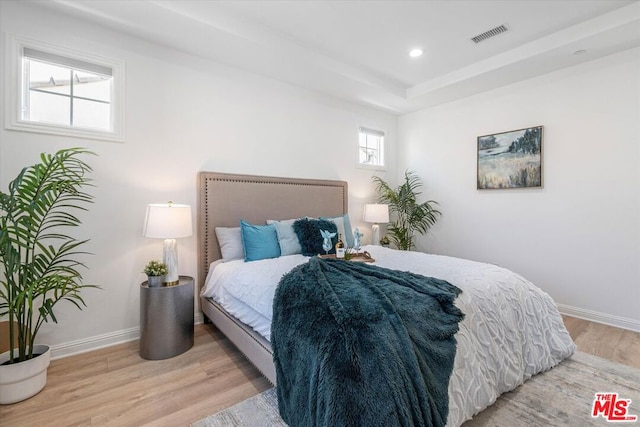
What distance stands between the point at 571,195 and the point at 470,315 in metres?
2.63

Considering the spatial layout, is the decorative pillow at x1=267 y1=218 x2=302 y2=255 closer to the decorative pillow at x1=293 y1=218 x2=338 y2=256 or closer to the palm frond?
the decorative pillow at x1=293 y1=218 x2=338 y2=256

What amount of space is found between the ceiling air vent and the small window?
6.47 feet

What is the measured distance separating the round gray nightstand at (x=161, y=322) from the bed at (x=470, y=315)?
13.4 inches

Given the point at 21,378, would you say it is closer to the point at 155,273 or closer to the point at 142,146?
the point at 155,273

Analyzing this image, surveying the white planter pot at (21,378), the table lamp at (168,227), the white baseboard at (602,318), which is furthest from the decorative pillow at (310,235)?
the white baseboard at (602,318)

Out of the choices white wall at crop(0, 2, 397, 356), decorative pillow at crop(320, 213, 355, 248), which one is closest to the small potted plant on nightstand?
white wall at crop(0, 2, 397, 356)

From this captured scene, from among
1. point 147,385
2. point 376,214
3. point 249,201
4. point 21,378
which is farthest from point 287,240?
point 21,378

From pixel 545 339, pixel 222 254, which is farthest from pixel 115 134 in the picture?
pixel 545 339

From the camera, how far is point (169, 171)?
9.58 feet

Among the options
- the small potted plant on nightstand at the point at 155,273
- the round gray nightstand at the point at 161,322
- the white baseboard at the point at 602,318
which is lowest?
the white baseboard at the point at 602,318

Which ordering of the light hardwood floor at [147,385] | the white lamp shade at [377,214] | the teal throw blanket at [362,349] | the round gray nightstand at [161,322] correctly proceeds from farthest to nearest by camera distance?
1. the white lamp shade at [377,214]
2. the round gray nightstand at [161,322]
3. the light hardwood floor at [147,385]
4. the teal throw blanket at [362,349]

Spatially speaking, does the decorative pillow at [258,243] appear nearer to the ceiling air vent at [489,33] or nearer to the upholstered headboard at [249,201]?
the upholstered headboard at [249,201]

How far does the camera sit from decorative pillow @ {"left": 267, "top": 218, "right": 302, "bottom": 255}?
3.04 metres

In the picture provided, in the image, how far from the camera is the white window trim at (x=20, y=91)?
7.31ft
